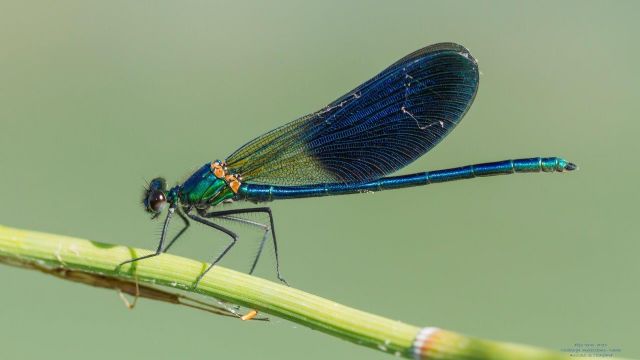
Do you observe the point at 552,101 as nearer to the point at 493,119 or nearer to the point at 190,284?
the point at 493,119

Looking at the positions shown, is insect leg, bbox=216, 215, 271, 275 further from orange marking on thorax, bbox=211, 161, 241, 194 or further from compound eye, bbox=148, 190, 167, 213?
compound eye, bbox=148, 190, 167, 213

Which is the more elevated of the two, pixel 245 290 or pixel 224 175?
pixel 224 175

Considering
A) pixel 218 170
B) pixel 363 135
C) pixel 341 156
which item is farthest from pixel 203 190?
pixel 363 135

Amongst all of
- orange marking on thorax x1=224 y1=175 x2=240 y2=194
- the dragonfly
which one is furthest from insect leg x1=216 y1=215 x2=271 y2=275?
orange marking on thorax x1=224 y1=175 x2=240 y2=194

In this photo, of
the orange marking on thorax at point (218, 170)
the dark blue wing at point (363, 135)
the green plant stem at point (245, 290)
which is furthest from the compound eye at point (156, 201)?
the green plant stem at point (245, 290)

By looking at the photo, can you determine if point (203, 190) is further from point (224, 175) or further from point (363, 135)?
point (363, 135)

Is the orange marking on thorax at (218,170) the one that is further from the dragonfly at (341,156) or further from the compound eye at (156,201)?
the compound eye at (156,201)
